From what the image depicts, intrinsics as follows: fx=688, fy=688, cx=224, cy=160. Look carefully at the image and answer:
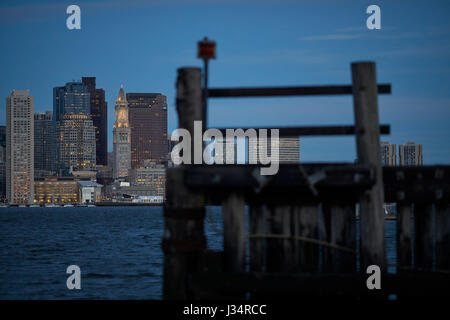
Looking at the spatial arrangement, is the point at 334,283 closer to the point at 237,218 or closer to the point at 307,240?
the point at 307,240

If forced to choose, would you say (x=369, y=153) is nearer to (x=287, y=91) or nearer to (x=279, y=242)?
(x=287, y=91)

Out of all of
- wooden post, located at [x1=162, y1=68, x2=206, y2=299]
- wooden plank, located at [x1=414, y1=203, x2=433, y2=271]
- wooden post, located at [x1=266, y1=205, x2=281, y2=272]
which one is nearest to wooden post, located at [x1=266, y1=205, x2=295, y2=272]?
wooden post, located at [x1=266, y1=205, x2=281, y2=272]

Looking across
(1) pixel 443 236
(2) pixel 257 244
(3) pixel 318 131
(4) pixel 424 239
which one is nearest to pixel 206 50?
(3) pixel 318 131

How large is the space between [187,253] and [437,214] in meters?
4.12

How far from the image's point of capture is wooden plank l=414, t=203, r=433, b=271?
10938mm

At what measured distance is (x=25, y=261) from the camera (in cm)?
4709

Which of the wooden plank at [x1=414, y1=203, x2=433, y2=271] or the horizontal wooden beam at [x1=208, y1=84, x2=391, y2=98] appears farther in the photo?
the wooden plank at [x1=414, y1=203, x2=433, y2=271]

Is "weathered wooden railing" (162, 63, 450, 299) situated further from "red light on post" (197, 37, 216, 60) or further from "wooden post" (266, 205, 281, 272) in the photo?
"red light on post" (197, 37, 216, 60)

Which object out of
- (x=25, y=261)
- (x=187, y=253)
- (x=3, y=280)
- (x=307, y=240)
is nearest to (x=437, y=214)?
(x=307, y=240)

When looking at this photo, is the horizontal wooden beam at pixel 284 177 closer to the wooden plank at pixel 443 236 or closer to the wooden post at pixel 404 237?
the wooden post at pixel 404 237

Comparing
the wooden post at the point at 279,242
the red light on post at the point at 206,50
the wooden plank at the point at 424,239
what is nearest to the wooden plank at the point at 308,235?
the wooden post at the point at 279,242

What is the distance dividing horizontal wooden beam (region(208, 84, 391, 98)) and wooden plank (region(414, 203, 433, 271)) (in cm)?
212

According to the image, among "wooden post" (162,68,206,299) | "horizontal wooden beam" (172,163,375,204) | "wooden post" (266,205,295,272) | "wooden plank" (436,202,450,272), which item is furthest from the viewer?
"wooden plank" (436,202,450,272)
